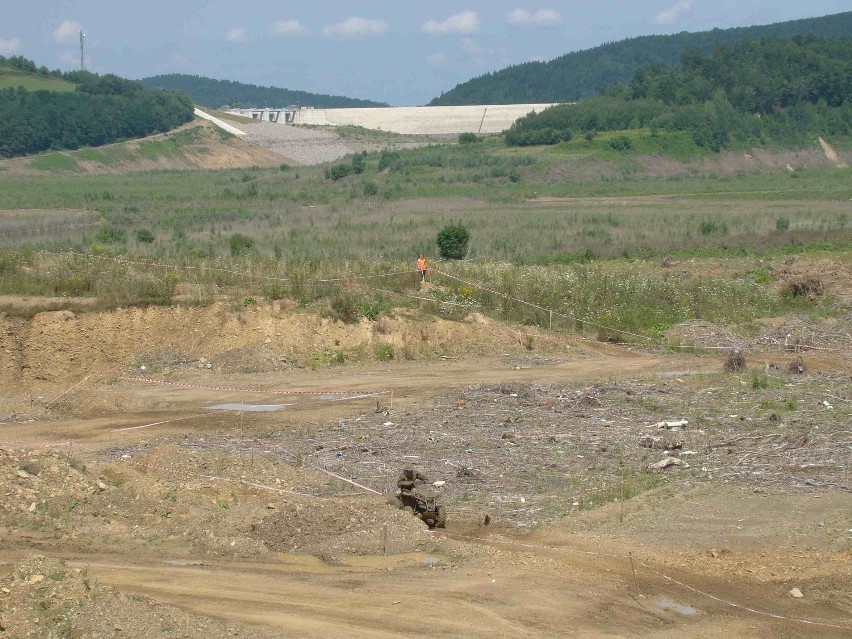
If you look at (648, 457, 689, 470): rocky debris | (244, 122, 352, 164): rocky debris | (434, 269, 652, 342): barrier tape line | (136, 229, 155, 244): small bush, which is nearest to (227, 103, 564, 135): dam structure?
(244, 122, 352, 164): rocky debris

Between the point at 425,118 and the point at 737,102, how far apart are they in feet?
177

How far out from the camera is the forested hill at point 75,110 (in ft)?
358

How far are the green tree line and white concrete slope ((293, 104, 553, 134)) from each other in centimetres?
2849

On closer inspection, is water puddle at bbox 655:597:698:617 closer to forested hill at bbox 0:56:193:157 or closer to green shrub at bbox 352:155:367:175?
green shrub at bbox 352:155:367:175

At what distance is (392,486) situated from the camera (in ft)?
49.9

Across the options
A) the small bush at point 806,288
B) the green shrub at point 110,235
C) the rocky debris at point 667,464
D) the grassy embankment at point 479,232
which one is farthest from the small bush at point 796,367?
the green shrub at point 110,235

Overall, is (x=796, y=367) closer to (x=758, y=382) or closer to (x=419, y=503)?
(x=758, y=382)

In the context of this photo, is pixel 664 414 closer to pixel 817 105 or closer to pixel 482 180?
pixel 482 180

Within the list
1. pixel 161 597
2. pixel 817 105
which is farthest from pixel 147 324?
pixel 817 105

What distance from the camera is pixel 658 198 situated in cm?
6300

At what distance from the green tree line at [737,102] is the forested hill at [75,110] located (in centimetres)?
4323

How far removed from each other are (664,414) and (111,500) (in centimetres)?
948

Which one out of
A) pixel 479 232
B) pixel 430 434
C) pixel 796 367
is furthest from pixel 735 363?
pixel 479 232

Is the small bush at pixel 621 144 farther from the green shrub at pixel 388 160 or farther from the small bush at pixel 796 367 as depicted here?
the small bush at pixel 796 367
